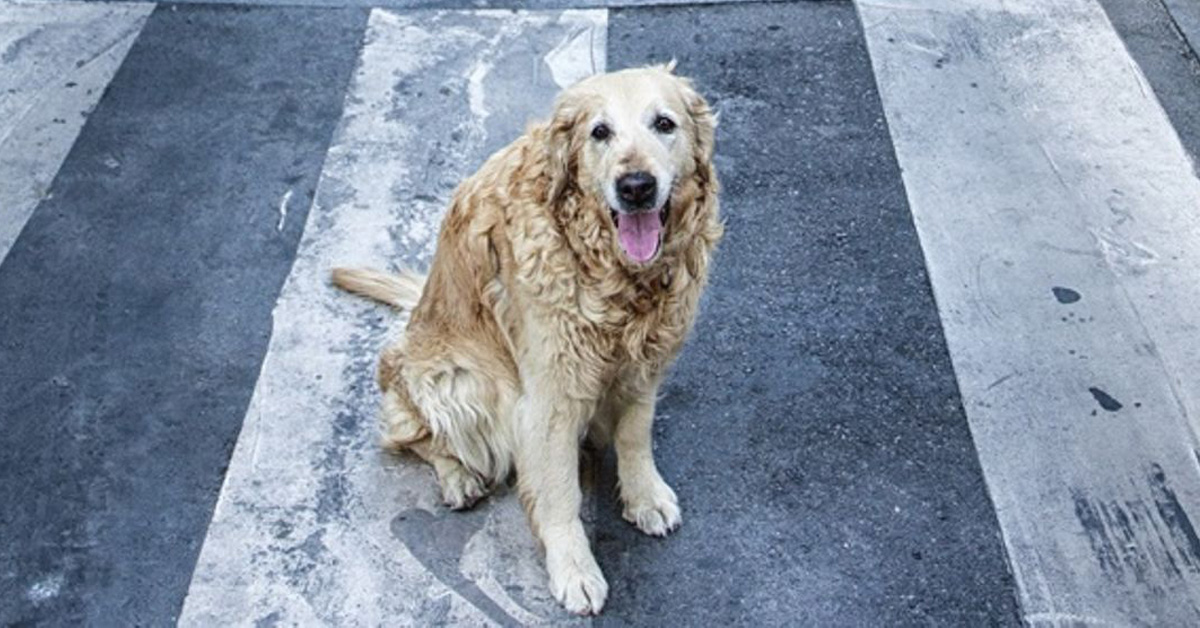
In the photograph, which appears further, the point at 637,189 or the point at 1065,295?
the point at 1065,295

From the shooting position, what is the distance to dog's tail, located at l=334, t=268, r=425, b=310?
567 cm

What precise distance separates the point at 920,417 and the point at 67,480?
2.73 metres

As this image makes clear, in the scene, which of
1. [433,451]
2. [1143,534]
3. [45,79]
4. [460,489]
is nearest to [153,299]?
[433,451]

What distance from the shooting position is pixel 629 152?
4156 mm

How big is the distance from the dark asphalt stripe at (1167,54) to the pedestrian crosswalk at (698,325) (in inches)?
2.2

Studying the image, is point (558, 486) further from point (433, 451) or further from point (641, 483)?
point (433, 451)

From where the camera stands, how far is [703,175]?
174 inches

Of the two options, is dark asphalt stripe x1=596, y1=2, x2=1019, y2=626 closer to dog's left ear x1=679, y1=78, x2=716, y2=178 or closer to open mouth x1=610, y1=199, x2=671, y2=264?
open mouth x1=610, y1=199, x2=671, y2=264

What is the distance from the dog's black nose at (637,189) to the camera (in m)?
4.11

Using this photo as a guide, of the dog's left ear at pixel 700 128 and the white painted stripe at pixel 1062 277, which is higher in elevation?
the dog's left ear at pixel 700 128

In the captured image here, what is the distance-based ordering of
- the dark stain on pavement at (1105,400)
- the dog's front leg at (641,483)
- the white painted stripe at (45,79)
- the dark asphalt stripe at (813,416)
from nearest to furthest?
the dark asphalt stripe at (813,416) → the dog's front leg at (641,483) → the dark stain on pavement at (1105,400) → the white painted stripe at (45,79)

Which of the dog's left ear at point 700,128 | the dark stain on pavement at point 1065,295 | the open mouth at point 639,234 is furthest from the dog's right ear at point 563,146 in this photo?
the dark stain on pavement at point 1065,295

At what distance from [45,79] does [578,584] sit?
3.86 meters

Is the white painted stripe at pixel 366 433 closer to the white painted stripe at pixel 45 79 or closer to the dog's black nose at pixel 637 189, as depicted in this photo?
the white painted stripe at pixel 45 79
